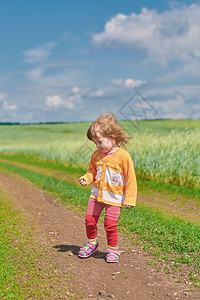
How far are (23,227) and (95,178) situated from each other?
2956mm

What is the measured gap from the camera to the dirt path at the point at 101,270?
14.7ft

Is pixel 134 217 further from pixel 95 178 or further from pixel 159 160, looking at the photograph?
pixel 159 160

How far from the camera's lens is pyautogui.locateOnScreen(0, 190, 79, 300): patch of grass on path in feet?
14.5

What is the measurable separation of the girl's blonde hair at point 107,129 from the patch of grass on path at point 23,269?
231 cm

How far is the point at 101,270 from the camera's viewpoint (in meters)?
5.16

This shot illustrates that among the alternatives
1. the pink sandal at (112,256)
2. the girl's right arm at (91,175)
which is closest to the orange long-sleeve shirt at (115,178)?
the girl's right arm at (91,175)

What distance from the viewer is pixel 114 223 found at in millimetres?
5371

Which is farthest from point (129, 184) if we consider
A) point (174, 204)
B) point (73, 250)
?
point (174, 204)

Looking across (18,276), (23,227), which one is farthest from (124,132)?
(23,227)

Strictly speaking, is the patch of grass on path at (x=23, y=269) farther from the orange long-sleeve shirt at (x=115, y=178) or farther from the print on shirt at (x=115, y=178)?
the print on shirt at (x=115, y=178)

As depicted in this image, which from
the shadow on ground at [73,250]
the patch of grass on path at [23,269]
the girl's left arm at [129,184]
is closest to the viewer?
the patch of grass on path at [23,269]

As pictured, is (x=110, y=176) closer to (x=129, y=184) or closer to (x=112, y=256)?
(x=129, y=184)

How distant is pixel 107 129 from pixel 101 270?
2284 mm

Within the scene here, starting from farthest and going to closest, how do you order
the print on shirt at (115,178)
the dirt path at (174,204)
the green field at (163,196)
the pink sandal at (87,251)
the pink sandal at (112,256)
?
1. the dirt path at (174,204)
2. the green field at (163,196)
3. the pink sandal at (87,251)
4. the pink sandal at (112,256)
5. the print on shirt at (115,178)
